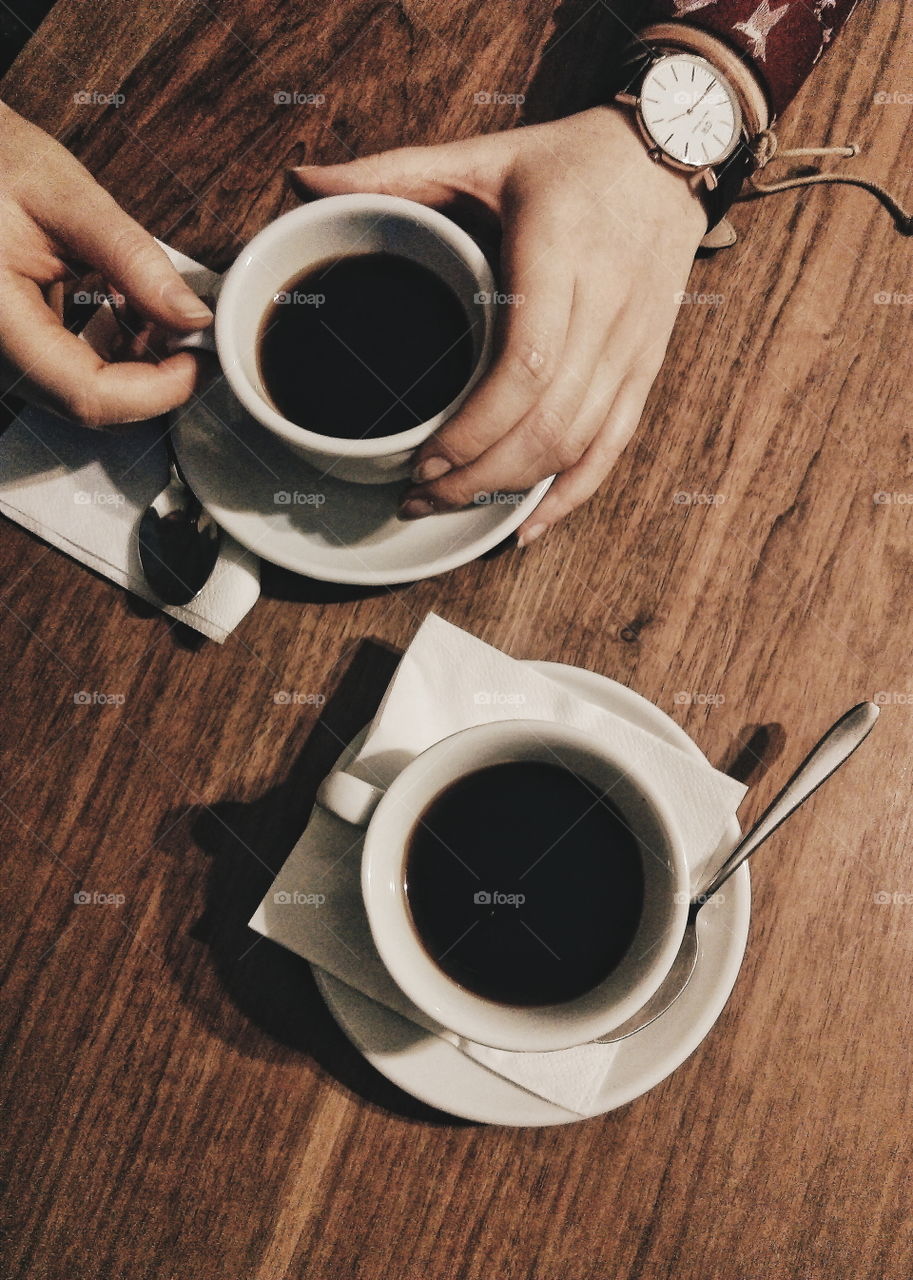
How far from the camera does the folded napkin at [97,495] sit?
2.52 feet

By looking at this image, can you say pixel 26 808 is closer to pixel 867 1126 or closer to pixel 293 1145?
pixel 293 1145

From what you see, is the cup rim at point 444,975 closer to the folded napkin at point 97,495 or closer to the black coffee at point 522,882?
the black coffee at point 522,882

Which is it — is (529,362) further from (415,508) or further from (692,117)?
(692,117)

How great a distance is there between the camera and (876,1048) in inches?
30.2

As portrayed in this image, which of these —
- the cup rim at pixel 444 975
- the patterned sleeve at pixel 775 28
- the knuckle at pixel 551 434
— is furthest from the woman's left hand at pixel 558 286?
the cup rim at pixel 444 975

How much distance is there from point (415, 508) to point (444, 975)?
0.39 meters

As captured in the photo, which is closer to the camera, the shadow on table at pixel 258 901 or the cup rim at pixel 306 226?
the cup rim at pixel 306 226

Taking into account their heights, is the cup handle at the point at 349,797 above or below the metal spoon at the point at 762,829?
above

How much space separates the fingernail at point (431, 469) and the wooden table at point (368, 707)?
15 cm

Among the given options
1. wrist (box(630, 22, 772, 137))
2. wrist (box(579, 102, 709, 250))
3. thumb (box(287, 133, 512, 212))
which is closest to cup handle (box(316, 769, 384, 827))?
thumb (box(287, 133, 512, 212))

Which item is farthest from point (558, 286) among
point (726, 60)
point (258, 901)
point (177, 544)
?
point (258, 901)

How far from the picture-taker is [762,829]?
702mm

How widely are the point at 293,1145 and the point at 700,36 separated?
112cm

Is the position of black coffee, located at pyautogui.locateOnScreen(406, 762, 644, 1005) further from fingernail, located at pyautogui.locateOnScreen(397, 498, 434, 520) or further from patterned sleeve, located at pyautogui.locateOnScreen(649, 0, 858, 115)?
patterned sleeve, located at pyautogui.locateOnScreen(649, 0, 858, 115)
